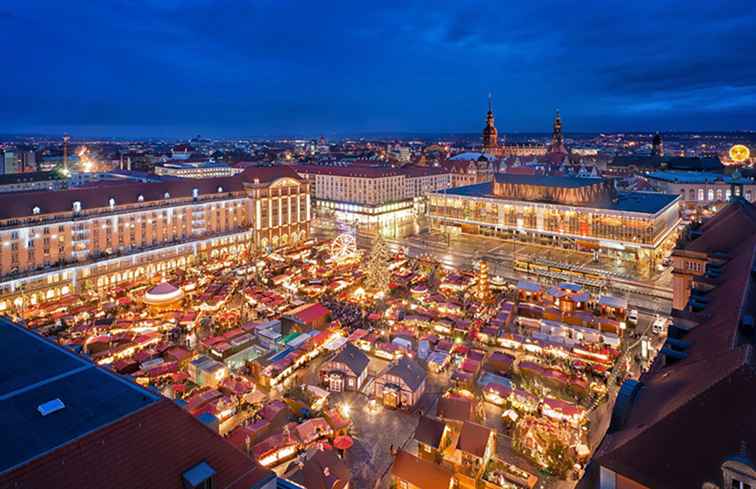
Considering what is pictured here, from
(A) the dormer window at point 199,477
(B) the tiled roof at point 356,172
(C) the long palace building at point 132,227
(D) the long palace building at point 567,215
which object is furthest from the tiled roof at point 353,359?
(B) the tiled roof at point 356,172

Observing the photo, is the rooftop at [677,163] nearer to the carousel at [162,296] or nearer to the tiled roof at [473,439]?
the tiled roof at [473,439]

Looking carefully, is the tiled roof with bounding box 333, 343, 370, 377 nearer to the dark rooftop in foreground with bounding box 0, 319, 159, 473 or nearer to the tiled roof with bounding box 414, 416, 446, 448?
the tiled roof with bounding box 414, 416, 446, 448

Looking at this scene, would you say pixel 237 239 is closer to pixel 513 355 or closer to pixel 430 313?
pixel 430 313

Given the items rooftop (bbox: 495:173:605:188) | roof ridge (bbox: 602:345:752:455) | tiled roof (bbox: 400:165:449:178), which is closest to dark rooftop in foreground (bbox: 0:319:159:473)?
roof ridge (bbox: 602:345:752:455)

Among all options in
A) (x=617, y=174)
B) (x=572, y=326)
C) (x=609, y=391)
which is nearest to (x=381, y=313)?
(x=572, y=326)

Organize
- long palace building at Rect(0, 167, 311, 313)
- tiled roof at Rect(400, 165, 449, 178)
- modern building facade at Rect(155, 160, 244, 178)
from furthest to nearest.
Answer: modern building facade at Rect(155, 160, 244, 178) → tiled roof at Rect(400, 165, 449, 178) → long palace building at Rect(0, 167, 311, 313)

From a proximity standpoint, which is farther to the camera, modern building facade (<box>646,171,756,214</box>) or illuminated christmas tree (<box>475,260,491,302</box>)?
modern building facade (<box>646,171,756,214</box>)
